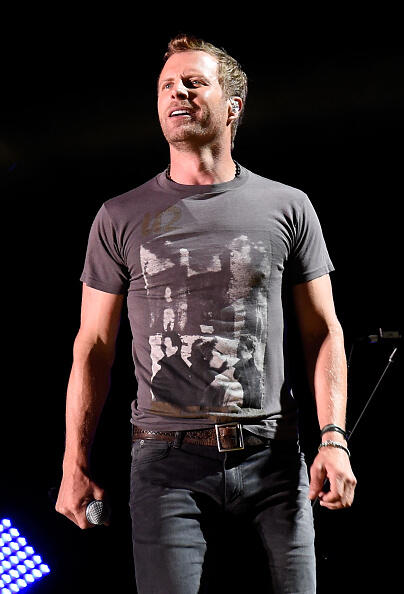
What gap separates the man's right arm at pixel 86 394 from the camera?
1.84 m

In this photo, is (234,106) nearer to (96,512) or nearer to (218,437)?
(218,437)

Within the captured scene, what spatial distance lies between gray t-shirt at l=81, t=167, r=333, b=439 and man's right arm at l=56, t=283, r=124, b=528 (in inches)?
2.7

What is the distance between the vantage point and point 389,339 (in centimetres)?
342

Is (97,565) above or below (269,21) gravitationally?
below

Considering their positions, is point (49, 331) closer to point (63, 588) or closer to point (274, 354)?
point (63, 588)

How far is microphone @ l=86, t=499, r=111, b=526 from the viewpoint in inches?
70.6

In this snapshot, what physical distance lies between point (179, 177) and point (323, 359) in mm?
681

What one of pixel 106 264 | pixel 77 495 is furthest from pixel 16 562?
pixel 106 264

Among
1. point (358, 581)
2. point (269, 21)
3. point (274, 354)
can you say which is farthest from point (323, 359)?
point (358, 581)

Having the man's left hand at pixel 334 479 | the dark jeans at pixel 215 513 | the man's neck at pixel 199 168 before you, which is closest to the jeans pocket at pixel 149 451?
→ the dark jeans at pixel 215 513

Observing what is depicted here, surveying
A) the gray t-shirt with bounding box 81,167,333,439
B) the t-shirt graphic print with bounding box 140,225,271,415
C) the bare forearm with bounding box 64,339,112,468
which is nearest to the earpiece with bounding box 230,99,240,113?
the gray t-shirt with bounding box 81,167,333,439

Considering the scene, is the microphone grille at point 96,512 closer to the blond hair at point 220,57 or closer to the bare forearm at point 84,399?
the bare forearm at point 84,399

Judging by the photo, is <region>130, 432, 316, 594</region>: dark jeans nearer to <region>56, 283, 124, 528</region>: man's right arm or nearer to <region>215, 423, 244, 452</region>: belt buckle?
<region>215, 423, 244, 452</region>: belt buckle

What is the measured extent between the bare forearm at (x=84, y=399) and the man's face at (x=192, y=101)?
674 millimetres
